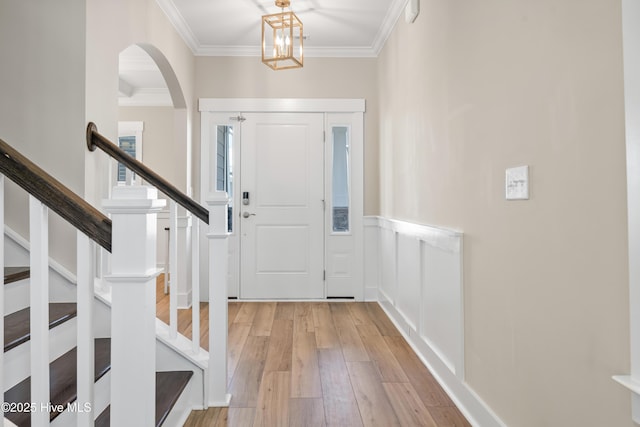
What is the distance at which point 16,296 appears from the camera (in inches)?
68.5

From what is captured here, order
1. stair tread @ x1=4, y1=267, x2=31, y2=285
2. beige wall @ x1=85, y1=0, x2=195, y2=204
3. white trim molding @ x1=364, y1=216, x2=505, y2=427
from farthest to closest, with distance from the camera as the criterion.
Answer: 1. beige wall @ x1=85, y1=0, x2=195, y2=204
2. white trim molding @ x1=364, y1=216, x2=505, y2=427
3. stair tread @ x1=4, y1=267, x2=31, y2=285

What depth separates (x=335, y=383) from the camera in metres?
2.28

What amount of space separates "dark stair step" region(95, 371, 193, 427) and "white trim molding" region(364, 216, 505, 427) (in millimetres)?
1316

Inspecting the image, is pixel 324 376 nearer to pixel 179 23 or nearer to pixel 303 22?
pixel 303 22

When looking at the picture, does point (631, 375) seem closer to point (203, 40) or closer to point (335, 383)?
point (335, 383)

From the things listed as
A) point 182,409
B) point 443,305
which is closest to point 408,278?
point 443,305

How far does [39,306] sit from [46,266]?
0.09 meters

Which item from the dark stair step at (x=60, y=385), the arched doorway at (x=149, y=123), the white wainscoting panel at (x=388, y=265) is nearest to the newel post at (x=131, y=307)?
the dark stair step at (x=60, y=385)

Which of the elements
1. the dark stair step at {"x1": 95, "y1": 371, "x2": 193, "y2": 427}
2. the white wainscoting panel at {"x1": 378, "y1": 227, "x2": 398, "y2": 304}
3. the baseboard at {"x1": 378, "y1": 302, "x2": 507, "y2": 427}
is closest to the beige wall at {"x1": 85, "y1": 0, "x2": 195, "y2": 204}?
the dark stair step at {"x1": 95, "y1": 371, "x2": 193, "y2": 427}

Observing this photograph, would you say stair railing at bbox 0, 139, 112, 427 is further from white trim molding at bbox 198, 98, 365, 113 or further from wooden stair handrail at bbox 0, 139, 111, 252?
white trim molding at bbox 198, 98, 365, 113

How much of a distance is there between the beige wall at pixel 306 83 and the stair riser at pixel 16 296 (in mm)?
2448

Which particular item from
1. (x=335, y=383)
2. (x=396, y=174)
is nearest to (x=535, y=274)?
(x=335, y=383)

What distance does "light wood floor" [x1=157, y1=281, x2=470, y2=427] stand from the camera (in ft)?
6.31

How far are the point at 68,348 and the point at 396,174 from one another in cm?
260
